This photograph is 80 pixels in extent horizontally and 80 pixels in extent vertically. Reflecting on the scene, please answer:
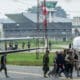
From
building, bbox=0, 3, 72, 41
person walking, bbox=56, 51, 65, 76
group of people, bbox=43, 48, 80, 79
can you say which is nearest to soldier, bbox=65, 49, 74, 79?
group of people, bbox=43, 48, 80, 79

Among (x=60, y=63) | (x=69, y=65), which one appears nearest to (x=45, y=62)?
(x=60, y=63)

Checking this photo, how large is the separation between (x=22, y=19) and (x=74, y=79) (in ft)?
245

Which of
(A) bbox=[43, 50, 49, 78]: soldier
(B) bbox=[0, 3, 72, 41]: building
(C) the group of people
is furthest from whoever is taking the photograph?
(B) bbox=[0, 3, 72, 41]: building

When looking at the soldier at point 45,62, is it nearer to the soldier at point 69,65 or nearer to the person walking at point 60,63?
the person walking at point 60,63

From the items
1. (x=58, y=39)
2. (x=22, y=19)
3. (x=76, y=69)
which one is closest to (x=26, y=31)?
(x=58, y=39)

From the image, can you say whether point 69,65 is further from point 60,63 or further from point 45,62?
point 45,62

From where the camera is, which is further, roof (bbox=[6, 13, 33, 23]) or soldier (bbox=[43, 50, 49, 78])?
roof (bbox=[6, 13, 33, 23])

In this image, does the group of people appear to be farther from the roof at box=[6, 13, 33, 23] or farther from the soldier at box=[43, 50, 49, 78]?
the roof at box=[6, 13, 33, 23]

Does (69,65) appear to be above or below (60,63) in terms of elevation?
below

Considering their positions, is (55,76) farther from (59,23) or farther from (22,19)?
(22,19)

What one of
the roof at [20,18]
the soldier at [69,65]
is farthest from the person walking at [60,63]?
the roof at [20,18]

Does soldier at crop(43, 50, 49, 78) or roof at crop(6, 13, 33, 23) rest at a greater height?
soldier at crop(43, 50, 49, 78)

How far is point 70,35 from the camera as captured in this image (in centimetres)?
8494

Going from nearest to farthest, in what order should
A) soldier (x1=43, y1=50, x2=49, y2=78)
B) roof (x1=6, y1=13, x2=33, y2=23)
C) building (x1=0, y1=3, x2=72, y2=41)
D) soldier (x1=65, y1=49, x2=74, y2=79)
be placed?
soldier (x1=43, y1=50, x2=49, y2=78)
soldier (x1=65, y1=49, x2=74, y2=79)
building (x1=0, y1=3, x2=72, y2=41)
roof (x1=6, y1=13, x2=33, y2=23)
